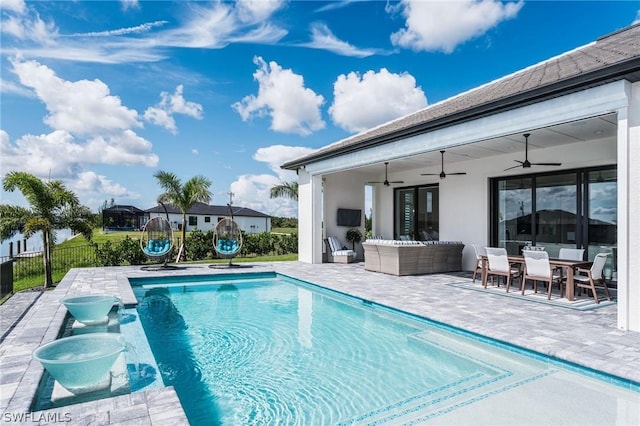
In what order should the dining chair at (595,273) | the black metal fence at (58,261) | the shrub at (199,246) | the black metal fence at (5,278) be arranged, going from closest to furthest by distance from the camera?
1. the dining chair at (595,273)
2. the black metal fence at (5,278)
3. the black metal fence at (58,261)
4. the shrub at (199,246)

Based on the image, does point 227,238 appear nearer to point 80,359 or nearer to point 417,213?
point 417,213

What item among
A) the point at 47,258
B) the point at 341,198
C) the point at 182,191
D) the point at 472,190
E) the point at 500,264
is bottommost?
the point at 47,258

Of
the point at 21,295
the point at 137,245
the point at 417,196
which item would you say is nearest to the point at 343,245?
the point at 417,196

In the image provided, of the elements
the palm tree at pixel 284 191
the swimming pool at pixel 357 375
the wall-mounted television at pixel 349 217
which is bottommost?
the swimming pool at pixel 357 375

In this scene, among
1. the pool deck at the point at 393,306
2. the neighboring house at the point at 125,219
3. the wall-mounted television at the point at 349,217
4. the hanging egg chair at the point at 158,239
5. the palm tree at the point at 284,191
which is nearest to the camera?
the pool deck at the point at 393,306

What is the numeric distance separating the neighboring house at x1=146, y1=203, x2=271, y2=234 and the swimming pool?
38.3 m

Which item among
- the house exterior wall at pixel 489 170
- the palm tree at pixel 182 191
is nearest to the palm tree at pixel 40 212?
the palm tree at pixel 182 191

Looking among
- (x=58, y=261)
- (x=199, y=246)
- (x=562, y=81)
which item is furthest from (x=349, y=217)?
(x=58, y=261)

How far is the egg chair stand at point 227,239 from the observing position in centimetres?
1231

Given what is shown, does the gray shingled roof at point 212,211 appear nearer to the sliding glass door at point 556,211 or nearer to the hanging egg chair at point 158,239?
the hanging egg chair at point 158,239

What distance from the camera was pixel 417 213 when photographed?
531 inches

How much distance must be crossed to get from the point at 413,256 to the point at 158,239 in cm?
807

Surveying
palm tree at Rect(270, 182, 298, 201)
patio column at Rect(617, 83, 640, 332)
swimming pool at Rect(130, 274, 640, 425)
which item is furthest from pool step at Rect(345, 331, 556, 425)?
palm tree at Rect(270, 182, 298, 201)
